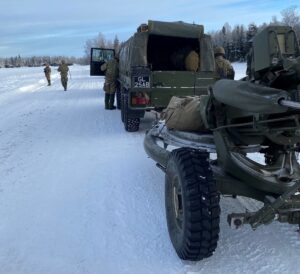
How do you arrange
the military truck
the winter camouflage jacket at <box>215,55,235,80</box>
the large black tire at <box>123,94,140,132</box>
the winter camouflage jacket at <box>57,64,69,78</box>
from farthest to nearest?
1. the winter camouflage jacket at <box>57,64,69,78</box>
2. the winter camouflage jacket at <box>215,55,235,80</box>
3. the large black tire at <box>123,94,140,132</box>
4. the military truck

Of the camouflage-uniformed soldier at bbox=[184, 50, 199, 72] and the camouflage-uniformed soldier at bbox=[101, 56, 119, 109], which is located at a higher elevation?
the camouflage-uniformed soldier at bbox=[184, 50, 199, 72]

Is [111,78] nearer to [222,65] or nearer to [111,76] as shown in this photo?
[111,76]

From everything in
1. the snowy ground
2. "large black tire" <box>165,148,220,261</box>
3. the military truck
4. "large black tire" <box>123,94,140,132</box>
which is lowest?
the snowy ground

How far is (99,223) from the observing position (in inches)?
175

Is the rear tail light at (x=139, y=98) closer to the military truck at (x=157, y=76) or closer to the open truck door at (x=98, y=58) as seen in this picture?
the military truck at (x=157, y=76)

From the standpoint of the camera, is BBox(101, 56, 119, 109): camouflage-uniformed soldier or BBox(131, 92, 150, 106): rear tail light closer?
BBox(131, 92, 150, 106): rear tail light

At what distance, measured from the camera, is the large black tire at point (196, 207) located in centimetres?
324

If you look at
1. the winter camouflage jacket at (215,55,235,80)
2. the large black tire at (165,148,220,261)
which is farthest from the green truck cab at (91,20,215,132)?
the large black tire at (165,148,220,261)

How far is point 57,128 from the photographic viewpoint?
10.3m

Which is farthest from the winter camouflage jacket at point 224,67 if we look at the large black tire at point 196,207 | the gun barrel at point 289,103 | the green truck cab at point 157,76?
the gun barrel at point 289,103

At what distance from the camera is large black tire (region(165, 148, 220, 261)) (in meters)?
3.24

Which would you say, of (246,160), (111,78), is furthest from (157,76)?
(246,160)

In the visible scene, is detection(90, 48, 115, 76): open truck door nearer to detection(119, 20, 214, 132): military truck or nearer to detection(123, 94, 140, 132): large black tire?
detection(119, 20, 214, 132): military truck

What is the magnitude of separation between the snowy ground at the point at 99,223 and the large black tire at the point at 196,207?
0.22 meters
